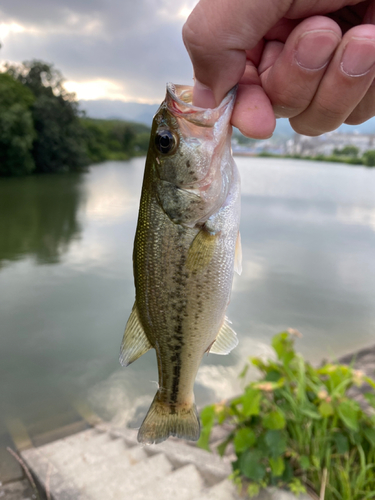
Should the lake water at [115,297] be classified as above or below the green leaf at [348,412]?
below

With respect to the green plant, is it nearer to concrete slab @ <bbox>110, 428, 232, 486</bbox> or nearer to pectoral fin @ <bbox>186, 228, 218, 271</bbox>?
concrete slab @ <bbox>110, 428, 232, 486</bbox>

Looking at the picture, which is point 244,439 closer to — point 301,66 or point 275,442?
point 275,442

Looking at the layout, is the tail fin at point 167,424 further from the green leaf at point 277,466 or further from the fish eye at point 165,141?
the green leaf at point 277,466

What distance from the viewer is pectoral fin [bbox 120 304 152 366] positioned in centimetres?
157

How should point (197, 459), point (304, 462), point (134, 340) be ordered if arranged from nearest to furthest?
point (134, 340) < point (304, 462) < point (197, 459)

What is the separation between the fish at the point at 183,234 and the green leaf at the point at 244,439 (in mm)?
1723

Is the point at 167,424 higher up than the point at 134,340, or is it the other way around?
the point at 134,340

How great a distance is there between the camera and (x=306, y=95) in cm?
156

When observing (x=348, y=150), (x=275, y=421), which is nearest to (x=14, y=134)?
(x=348, y=150)

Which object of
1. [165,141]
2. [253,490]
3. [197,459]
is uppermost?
[165,141]

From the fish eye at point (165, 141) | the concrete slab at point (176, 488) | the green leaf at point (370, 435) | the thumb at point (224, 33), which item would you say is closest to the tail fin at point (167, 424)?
the fish eye at point (165, 141)

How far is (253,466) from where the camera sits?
118 inches

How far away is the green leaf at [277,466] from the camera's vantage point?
2.86 meters

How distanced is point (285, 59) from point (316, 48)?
0.43 ft
